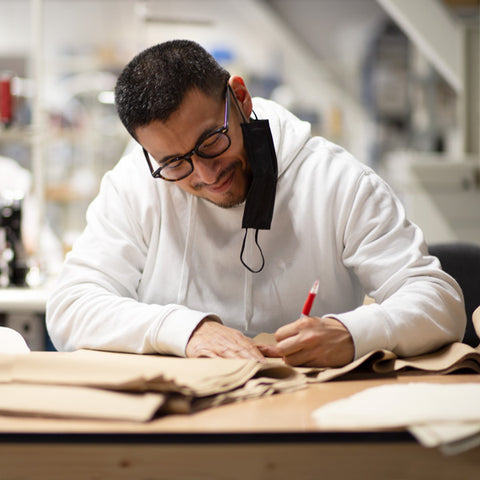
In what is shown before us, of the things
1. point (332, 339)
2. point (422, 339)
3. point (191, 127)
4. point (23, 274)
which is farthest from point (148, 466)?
point (23, 274)

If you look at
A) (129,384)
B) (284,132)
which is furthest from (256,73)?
(129,384)

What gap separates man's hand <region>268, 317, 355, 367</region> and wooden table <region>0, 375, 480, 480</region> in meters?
0.30

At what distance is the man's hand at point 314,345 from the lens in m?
1.14

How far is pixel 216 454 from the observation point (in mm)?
826

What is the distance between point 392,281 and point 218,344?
39 cm

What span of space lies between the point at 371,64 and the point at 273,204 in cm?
653

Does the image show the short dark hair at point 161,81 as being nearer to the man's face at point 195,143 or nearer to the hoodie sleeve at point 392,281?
the man's face at point 195,143

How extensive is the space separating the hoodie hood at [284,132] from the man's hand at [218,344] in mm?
460

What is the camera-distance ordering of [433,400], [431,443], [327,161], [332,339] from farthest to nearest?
1. [327,161]
2. [332,339]
3. [433,400]
4. [431,443]

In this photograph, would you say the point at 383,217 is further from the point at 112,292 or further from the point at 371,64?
the point at 371,64

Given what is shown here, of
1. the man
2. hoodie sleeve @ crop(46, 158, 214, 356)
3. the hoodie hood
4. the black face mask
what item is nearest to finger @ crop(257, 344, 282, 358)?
the man

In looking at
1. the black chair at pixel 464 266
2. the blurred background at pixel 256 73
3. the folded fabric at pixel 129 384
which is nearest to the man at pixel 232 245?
the folded fabric at pixel 129 384

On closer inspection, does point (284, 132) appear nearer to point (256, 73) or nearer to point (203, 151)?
point (203, 151)

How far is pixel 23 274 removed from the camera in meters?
2.48
